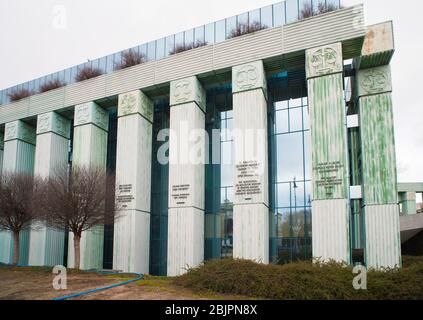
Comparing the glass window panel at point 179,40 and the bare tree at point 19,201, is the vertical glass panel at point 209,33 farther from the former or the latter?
the bare tree at point 19,201

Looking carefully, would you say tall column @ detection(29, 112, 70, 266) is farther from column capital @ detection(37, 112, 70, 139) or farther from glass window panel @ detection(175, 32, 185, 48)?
glass window panel @ detection(175, 32, 185, 48)

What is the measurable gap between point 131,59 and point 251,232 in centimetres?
1425

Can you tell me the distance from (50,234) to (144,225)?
7.59 meters

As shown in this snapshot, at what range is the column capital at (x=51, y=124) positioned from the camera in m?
27.3

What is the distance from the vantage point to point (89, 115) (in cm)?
2552

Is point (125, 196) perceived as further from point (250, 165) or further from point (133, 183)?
point (250, 165)

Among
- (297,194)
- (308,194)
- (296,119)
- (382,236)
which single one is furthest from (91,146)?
(382,236)

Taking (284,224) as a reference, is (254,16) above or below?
above

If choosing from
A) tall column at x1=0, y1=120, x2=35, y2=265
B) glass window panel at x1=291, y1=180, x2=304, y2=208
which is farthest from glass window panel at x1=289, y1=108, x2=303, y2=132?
tall column at x1=0, y1=120, x2=35, y2=265

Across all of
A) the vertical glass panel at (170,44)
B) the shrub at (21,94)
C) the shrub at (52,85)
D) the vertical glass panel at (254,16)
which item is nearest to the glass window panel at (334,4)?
the vertical glass panel at (254,16)

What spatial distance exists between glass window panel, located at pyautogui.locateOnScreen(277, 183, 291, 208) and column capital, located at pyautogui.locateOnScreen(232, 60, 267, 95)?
5732 millimetres

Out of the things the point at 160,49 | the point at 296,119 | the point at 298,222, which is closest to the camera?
the point at 298,222
